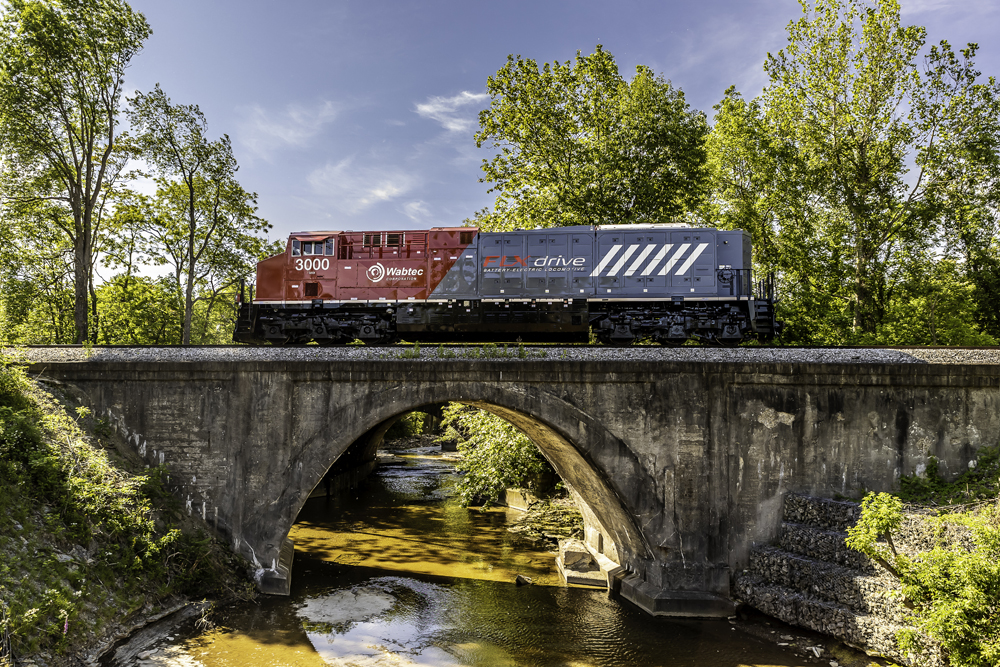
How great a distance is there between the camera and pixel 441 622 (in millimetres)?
11977

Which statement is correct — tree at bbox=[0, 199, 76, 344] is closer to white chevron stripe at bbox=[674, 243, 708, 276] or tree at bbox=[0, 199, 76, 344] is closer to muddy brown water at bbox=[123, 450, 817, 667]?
muddy brown water at bbox=[123, 450, 817, 667]

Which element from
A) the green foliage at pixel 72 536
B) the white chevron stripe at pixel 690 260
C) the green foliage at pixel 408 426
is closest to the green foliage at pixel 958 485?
the white chevron stripe at pixel 690 260

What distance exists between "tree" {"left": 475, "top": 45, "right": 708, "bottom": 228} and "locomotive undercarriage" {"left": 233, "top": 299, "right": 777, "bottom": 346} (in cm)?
835

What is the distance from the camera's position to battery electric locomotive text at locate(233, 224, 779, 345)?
16.4 m

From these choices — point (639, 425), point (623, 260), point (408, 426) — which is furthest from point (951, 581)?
point (408, 426)

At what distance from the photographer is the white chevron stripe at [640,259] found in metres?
16.7

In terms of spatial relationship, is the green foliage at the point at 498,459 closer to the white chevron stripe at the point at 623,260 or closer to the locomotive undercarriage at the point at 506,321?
the locomotive undercarriage at the point at 506,321

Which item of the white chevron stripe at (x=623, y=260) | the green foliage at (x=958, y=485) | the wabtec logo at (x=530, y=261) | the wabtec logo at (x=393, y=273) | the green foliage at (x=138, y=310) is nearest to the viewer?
the green foliage at (x=958, y=485)

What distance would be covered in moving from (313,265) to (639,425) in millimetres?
11250

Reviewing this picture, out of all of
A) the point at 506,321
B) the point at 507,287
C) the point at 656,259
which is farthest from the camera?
the point at 507,287

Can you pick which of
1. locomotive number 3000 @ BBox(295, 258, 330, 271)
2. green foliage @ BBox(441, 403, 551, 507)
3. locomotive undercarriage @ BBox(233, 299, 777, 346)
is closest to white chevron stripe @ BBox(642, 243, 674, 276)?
locomotive undercarriage @ BBox(233, 299, 777, 346)

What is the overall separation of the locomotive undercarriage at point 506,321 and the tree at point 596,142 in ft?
27.4

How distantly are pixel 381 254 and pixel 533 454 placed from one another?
9.19 metres

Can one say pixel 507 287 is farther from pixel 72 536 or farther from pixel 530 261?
pixel 72 536
